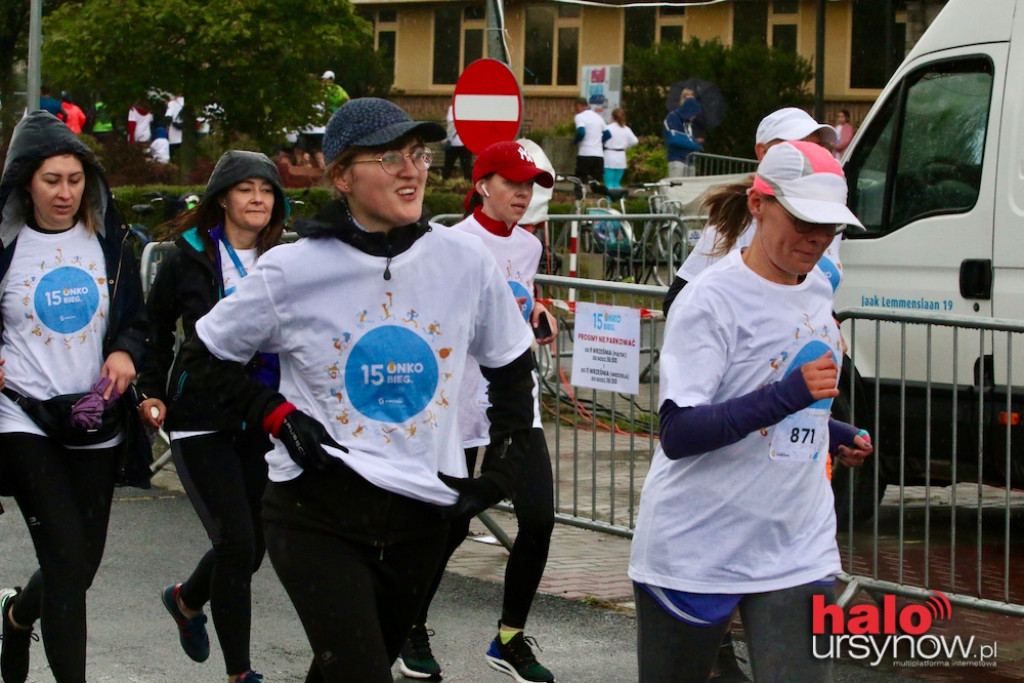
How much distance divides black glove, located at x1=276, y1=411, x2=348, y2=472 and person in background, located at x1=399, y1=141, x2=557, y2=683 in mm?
1737

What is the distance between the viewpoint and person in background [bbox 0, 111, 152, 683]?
15.9ft

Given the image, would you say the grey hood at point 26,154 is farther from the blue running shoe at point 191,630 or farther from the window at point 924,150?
the window at point 924,150

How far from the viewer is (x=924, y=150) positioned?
759cm

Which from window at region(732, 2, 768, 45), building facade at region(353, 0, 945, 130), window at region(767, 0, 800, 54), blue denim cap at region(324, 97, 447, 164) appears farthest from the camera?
building facade at region(353, 0, 945, 130)

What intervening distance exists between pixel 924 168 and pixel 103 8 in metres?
16.9

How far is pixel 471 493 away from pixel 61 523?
1.67m

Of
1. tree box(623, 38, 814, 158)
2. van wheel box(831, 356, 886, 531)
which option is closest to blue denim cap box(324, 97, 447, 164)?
van wheel box(831, 356, 886, 531)

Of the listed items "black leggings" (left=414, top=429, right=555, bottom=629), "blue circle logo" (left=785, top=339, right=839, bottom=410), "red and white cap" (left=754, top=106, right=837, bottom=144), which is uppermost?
"red and white cap" (left=754, top=106, right=837, bottom=144)

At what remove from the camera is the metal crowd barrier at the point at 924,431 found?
6.27 meters

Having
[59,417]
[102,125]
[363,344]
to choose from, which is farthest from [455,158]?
[363,344]

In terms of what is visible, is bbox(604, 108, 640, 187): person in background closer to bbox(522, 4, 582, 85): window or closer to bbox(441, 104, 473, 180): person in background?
bbox(441, 104, 473, 180): person in background

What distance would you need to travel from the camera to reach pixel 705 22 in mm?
36125

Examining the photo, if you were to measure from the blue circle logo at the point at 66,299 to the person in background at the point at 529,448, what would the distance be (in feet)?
4.31

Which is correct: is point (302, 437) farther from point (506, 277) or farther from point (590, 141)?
point (590, 141)
